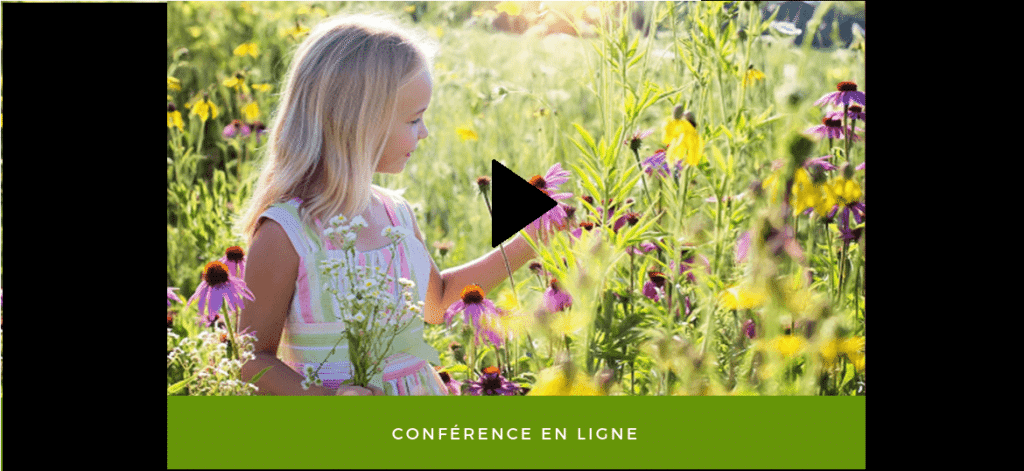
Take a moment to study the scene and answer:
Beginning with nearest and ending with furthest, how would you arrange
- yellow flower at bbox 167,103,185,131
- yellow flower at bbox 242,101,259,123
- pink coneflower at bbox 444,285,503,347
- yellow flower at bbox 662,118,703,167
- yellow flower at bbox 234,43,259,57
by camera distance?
1. yellow flower at bbox 662,118,703,167
2. pink coneflower at bbox 444,285,503,347
3. yellow flower at bbox 167,103,185,131
4. yellow flower at bbox 234,43,259,57
5. yellow flower at bbox 242,101,259,123

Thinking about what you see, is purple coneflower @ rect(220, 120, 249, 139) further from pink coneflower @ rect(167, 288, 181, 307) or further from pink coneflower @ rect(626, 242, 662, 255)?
pink coneflower @ rect(626, 242, 662, 255)

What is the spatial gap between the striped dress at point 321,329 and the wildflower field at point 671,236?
7cm

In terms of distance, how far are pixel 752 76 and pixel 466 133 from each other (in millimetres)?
525

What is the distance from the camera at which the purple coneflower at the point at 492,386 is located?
3.81 ft

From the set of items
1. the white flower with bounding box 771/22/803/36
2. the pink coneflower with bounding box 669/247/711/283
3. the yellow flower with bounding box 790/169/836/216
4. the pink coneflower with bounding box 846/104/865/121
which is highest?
the white flower with bounding box 771/22/803/36

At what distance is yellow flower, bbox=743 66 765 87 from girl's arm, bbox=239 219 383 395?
0.72 m

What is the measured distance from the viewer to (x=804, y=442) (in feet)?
3.72

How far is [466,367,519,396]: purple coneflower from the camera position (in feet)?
3.81

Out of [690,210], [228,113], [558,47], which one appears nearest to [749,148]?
[690,210]

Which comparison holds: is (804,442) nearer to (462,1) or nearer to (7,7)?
(462,1)

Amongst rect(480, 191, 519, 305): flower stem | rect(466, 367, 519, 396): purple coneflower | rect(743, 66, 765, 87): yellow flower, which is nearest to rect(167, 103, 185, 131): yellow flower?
rect(480, 191, 519, 305): flower stem

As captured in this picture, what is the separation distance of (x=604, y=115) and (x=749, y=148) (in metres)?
0.23

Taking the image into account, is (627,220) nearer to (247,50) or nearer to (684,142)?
(684,142)

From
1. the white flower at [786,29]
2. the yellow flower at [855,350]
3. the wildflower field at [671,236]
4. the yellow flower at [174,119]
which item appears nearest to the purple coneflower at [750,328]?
the wildflower field at [671,236]
